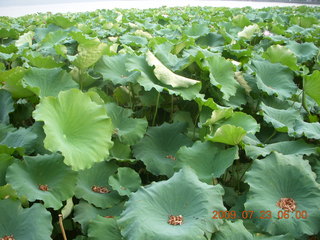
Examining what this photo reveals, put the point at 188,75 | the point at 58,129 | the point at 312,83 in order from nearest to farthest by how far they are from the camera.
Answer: the point at 58,129 < the point at 312,83 < the point at 188,75

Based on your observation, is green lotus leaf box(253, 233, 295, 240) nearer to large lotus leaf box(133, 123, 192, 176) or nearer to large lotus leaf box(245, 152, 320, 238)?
large lotus leaf box(245, 152, 320, 238)

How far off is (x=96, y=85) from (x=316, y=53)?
1657 millimetres

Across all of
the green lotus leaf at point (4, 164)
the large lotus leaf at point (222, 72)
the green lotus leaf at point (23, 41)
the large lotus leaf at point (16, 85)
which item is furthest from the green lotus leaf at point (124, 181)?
the green lotus leaf at point (23, 41)

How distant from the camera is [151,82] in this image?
158cm

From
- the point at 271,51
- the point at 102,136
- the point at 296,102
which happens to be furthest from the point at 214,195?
the point at 271,51

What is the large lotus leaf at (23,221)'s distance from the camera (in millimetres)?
1002

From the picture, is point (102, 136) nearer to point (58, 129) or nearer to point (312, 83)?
point (58, 129)

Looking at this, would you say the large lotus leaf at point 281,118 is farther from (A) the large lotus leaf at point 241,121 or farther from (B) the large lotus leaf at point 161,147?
(B) the large lotus leaf at point 161,147

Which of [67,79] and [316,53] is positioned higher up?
[67,79]

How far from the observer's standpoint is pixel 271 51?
7.06 feet

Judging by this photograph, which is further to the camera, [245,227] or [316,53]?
[316,53]

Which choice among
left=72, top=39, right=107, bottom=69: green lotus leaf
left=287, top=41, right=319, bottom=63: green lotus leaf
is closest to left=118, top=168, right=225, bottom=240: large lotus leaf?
left=72, top=39, right=107, bottom=69: green lotus leaf

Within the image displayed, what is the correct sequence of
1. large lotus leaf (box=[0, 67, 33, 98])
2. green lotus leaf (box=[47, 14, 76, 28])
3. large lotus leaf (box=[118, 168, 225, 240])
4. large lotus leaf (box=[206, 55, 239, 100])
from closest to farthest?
1. large lotus leaf (box=[118, 168, 225, 240])
2. large lotus leaf (box=[0, 67, 33, 98])
3. large lotus leaf (box=[206, 55, 239, 100])
4. green lotus leaf (box=[47, 14, 76, 28])

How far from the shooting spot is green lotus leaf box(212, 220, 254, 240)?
1024 mm
